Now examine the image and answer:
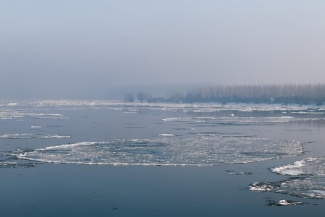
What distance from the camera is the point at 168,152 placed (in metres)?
18.2

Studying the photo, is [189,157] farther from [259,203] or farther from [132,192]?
[259,203]

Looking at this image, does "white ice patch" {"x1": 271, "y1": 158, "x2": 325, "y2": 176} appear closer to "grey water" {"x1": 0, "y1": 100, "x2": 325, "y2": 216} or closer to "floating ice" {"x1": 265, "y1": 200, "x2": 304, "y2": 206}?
"grey water" {"x1": 0, "y1": 100, "x2": 325, "y2": 216}

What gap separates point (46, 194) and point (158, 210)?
3.06m

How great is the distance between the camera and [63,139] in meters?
22.9

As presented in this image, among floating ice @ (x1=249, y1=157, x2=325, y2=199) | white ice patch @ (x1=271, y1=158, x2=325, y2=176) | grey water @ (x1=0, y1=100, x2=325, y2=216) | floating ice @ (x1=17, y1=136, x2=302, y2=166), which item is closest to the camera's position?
grey water @ (x1=0, y1=100, x2=325, y2=216)

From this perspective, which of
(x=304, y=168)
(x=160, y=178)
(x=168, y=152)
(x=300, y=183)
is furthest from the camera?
(x=168, y=152)

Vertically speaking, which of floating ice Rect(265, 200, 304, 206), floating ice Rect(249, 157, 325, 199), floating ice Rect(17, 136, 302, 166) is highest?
floating ice Rect(17, 136, 302, 166)

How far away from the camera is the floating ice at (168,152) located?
1612cm

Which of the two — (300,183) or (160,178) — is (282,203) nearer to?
(300,183)

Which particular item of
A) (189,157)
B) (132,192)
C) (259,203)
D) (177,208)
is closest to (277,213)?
(259,203)

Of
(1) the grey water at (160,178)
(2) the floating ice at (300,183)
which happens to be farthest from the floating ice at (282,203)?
(2) the floating ice at (300,183)

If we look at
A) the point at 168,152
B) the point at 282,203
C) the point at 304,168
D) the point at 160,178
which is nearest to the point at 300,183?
the point at 282,203

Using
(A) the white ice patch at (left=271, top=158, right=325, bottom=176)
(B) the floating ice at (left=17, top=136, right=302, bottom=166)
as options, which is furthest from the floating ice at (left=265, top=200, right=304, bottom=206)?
(B) the floating ice at (left=17, top=136, right=302, bottom=166)

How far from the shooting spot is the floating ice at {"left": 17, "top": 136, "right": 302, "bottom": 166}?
1612 cm
